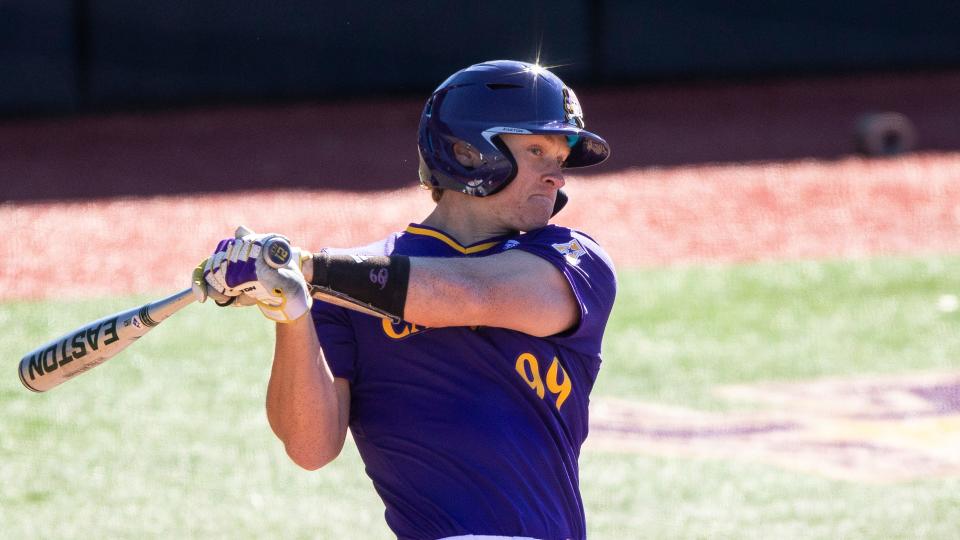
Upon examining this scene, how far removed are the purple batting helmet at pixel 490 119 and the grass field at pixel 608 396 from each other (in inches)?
119

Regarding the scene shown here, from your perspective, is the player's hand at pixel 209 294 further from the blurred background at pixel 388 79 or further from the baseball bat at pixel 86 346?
the blurred background at pixel 388 79

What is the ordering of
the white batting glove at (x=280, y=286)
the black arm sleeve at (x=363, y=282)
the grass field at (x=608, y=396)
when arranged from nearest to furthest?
the white batting glove at (x=280, y=286) < the black arm sleeve at (x=363, y=282) < the grass field at (x=608, y=396)

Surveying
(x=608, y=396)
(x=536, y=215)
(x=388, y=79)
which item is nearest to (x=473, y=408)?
(x=536, y=215)

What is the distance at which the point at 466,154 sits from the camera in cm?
309

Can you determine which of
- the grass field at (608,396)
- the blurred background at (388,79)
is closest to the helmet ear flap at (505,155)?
the grass field at (608,396)

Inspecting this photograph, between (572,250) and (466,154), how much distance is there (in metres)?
0.30

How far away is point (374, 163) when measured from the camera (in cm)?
1351

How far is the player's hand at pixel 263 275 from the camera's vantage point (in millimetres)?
2572

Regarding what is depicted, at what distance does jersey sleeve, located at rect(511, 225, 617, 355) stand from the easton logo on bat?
0.85 metres

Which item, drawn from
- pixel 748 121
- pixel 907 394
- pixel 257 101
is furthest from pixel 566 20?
pixel 907 394

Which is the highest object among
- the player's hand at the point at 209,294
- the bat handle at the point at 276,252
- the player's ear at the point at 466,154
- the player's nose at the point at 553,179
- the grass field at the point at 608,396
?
the player's ear at the point at 466,154

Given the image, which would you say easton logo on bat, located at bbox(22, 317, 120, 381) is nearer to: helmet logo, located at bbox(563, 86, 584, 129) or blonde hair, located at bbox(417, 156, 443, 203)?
blonde hair, located at bbox(417, 156, 443, 203)

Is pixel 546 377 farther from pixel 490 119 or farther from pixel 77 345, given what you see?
pixel 77 345

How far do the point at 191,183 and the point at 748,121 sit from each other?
232 inches
